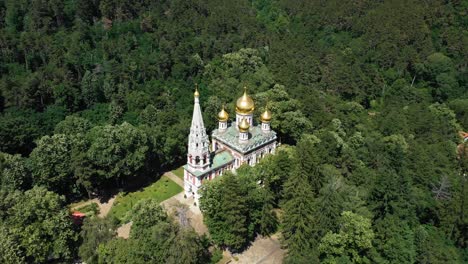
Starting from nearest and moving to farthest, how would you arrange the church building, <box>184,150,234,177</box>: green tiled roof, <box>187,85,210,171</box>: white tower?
<box>187,85,210,171</box>: white tower
the church building
<box>184,150,234,177</box>: green tiled roof

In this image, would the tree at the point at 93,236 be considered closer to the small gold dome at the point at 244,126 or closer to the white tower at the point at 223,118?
the small gold dome at the point at 244,126

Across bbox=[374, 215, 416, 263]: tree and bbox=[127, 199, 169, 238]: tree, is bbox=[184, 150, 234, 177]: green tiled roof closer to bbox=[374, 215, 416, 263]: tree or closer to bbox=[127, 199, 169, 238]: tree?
bbox=[127, 199, 169, 238]: tree

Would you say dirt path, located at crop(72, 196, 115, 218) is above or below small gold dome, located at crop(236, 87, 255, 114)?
below

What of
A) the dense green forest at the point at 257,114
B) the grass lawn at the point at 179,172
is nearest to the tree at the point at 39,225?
the dense green forest at the point at 257,114

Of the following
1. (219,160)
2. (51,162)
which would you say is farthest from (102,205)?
(219,160)

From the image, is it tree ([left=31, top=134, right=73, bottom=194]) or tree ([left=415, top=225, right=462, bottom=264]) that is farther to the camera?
tree ([left=31, top=134, right=73, bottom=194])

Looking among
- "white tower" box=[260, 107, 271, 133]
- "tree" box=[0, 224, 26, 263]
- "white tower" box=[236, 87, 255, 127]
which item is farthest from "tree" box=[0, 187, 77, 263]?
"white tower" box=[260, 107, 271, 133]

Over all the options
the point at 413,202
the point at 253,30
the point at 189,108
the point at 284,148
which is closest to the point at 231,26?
the point at 253,30
